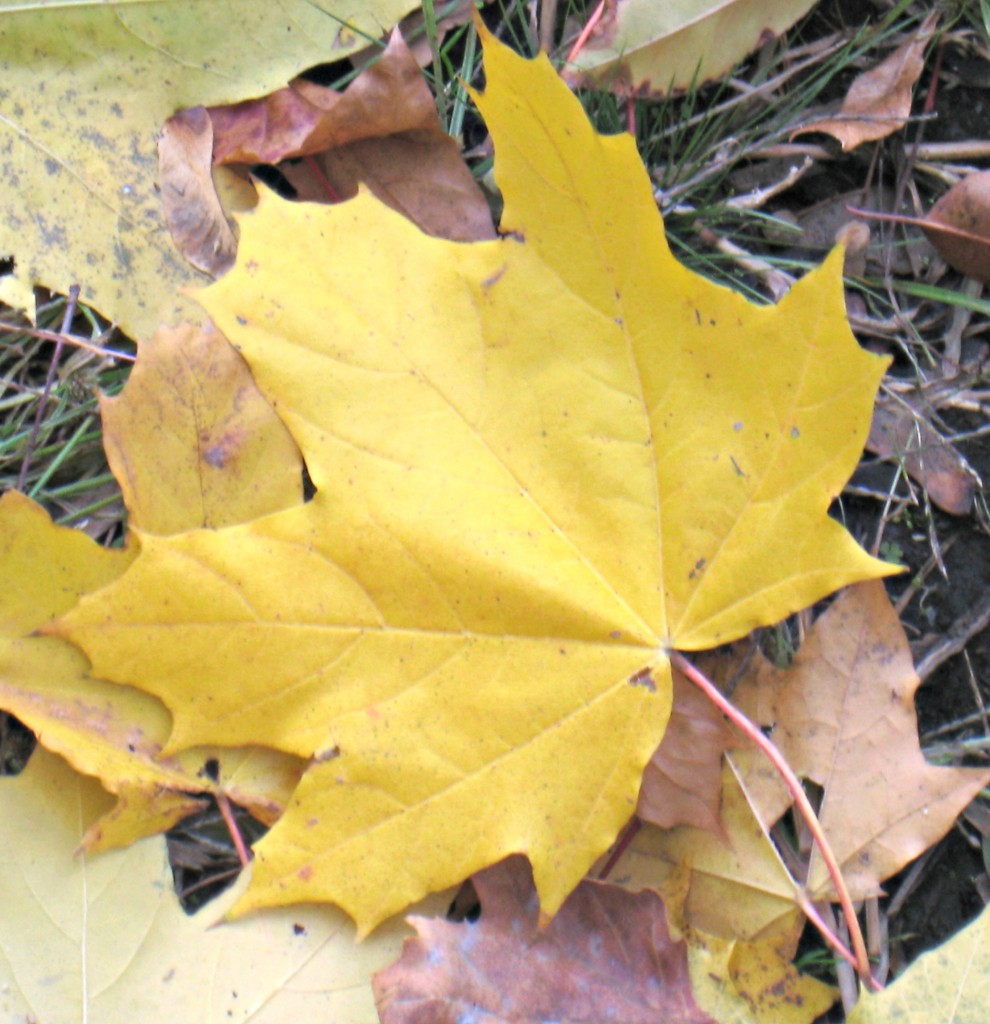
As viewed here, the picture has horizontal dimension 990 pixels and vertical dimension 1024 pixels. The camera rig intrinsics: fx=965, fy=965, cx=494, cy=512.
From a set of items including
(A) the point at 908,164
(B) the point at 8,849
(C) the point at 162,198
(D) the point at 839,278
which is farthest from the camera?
(A) the point at 908,164

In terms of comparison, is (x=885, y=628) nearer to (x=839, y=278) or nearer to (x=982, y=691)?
(x=982, y=691)

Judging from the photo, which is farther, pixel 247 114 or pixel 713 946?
pixel 247 114

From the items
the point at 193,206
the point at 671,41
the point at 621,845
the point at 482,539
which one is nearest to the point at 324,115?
the point at 193,206

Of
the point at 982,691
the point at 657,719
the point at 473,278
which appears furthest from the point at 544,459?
the point at 982,691

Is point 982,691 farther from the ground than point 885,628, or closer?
closer

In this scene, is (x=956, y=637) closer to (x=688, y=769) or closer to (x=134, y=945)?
(x=688, y=769)

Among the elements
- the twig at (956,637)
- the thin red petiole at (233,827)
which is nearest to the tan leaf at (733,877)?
the twig at (956,637)

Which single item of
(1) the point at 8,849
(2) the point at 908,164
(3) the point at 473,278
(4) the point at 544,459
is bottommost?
(1) the point at 8,849
